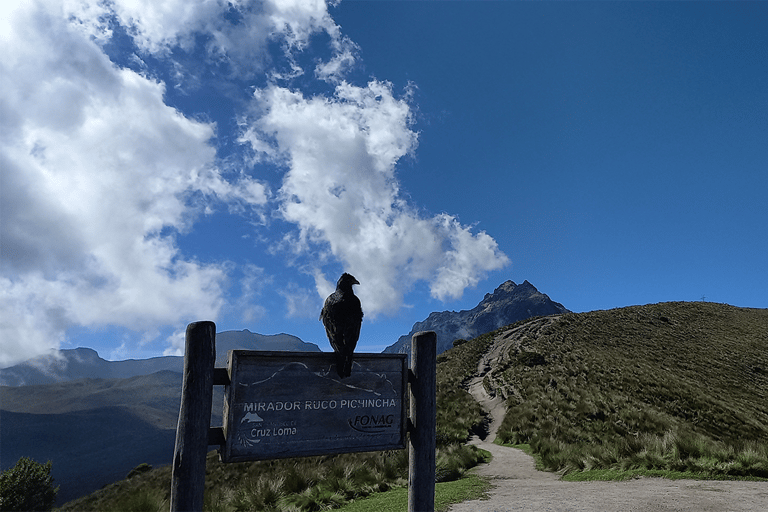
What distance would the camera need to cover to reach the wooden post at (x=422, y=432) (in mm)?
4875

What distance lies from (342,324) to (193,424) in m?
1.84

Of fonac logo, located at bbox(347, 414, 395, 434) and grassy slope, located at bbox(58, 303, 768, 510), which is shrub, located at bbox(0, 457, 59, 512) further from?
fonac logo, located at bbox(347, 414, 395, 434)

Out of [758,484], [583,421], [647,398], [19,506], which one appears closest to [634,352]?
[647,398]

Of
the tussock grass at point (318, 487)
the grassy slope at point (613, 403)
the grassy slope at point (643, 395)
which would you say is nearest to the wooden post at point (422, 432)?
the tussock grass at point (318, 487)

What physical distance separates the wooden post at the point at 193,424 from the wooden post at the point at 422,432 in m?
2.42

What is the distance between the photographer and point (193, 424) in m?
4.00

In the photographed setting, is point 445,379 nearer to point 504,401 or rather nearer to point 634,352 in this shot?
point 504,401

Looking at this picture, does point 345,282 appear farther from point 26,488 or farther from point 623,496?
point 26,488

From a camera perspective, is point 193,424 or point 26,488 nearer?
point 193,424

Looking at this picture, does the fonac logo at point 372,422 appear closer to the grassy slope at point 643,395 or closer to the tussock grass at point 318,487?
the tussock grass at point 318,487

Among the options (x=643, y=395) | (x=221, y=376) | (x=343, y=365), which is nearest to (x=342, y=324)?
(x=343, y=365)

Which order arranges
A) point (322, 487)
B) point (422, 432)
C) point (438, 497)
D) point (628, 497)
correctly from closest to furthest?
point (422, 432)
point (628, 497)
point (438, 497)
point (322, 487)

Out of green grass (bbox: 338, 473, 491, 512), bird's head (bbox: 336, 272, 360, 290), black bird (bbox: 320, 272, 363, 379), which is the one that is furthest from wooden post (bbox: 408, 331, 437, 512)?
green grass (bbox: 338, 473, 491, 512)

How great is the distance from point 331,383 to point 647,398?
76.9ft
